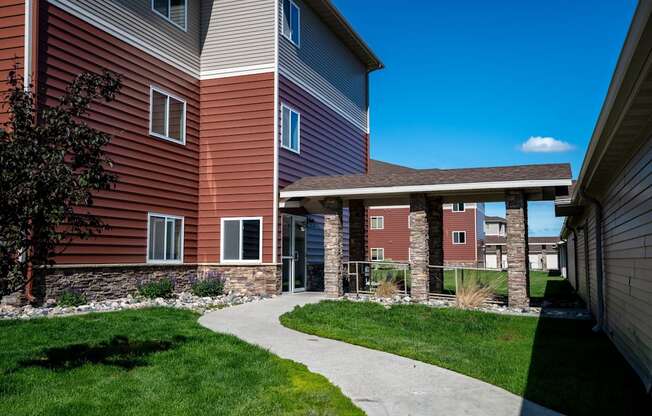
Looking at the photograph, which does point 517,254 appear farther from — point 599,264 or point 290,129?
point 290,129

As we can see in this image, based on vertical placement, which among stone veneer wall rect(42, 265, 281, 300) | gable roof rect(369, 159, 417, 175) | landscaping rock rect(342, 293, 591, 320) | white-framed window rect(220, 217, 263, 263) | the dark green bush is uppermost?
gable roof rect(369, 159, 417, 175)

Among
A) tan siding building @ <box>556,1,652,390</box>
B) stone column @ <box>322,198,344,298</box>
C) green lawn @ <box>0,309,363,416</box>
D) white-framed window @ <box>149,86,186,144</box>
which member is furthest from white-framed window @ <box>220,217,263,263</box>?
tan siding building @ <box>556,1,652,390</box>

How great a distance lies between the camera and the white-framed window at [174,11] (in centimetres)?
1538

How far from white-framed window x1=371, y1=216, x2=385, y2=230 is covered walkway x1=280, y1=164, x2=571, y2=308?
25963 millimetres

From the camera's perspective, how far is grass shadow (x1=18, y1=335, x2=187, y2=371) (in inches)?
265

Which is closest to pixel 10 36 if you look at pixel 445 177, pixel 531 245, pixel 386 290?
pixel 445 177

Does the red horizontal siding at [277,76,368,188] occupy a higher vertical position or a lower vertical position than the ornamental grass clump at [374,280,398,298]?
higher

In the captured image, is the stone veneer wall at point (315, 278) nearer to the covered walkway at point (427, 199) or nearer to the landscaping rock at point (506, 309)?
the covered walkway at point (427, 199)

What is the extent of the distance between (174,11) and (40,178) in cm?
1161

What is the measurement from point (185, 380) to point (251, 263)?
31.2 feet

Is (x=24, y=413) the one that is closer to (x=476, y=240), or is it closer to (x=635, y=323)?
(x=635, y=323)

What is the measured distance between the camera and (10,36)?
11.4m

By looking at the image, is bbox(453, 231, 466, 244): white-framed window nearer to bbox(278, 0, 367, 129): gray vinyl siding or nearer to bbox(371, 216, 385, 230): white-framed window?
bbox(371, 216, 385, 230): white-framed window

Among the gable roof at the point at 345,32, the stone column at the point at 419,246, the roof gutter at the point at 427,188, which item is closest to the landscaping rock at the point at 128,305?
the roof gutter at the point at 427,188
